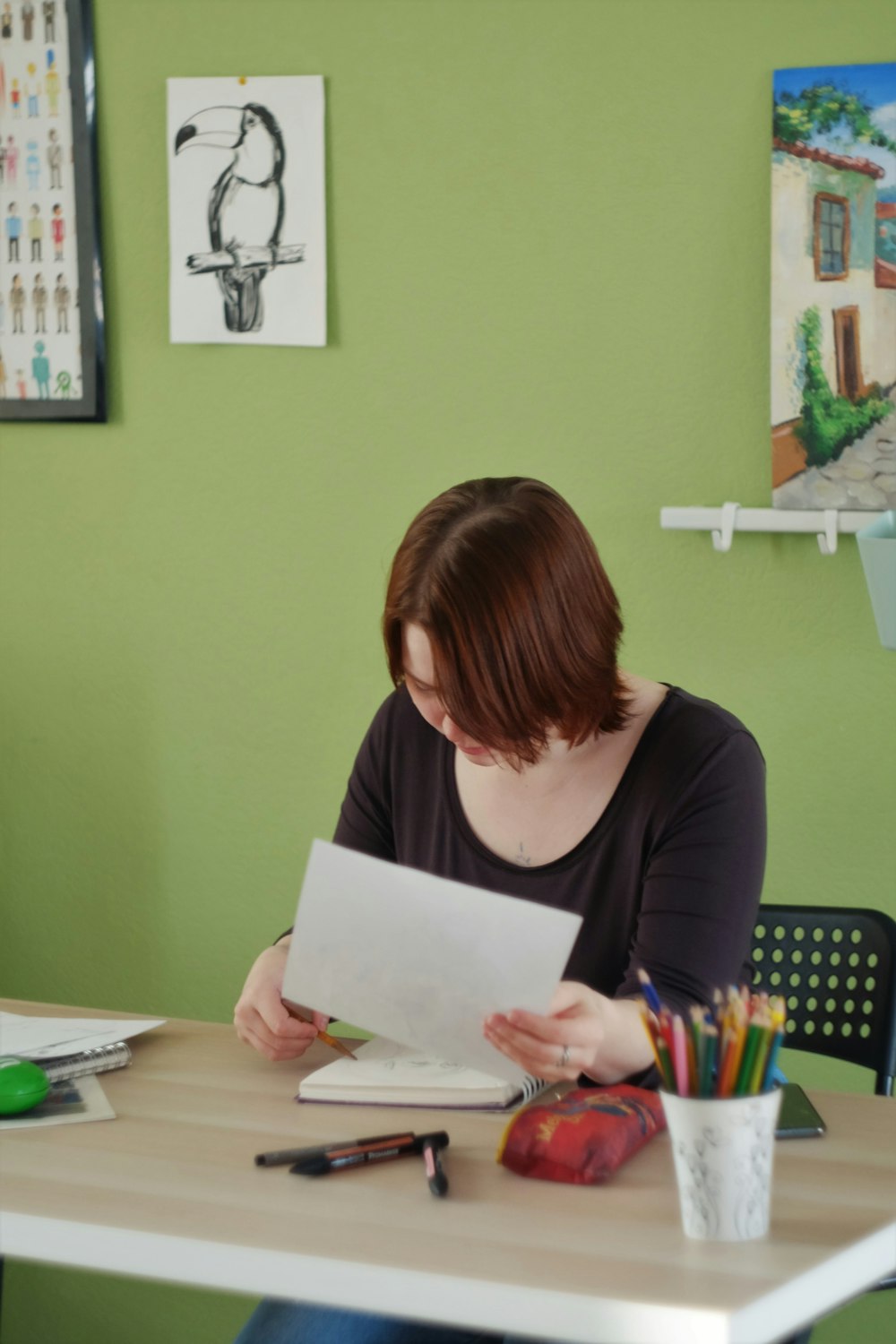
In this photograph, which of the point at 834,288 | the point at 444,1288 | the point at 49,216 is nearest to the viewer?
the point at 444,1288

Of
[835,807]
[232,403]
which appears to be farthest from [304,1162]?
[232,403]

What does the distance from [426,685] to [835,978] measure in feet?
1.83

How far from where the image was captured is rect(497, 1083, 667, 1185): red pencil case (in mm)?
1021

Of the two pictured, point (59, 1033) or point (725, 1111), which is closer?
point (725, 1111)

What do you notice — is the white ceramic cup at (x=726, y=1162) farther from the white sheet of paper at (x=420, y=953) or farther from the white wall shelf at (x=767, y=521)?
the white wall shelf at (x=767, y=521)

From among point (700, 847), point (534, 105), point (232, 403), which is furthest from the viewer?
point (232, 403)

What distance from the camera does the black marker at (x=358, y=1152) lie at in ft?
3.41

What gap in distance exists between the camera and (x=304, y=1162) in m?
1.05

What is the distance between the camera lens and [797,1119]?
3.71 feet

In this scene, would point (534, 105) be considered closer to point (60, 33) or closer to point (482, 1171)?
point (60, 33)

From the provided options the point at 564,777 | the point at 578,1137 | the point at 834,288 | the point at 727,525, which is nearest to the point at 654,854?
the point at 564,777

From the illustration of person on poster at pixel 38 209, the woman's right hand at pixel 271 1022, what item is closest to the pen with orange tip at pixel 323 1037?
the woman's right hand at pixel 271 1022

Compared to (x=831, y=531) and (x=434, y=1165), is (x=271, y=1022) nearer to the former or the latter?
(x=434, y=1165)

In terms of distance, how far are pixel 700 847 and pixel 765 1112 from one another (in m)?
0.41
